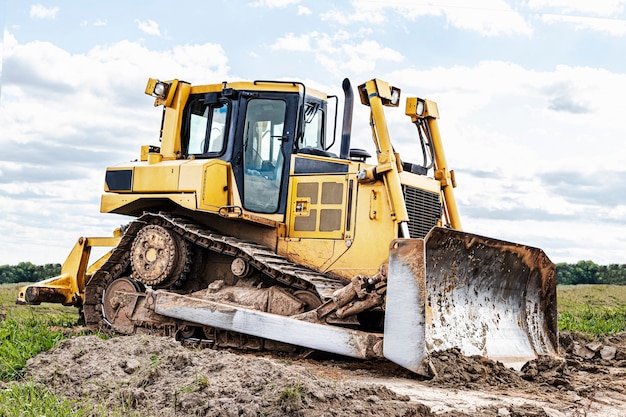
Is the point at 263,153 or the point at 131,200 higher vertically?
the point at 263,153

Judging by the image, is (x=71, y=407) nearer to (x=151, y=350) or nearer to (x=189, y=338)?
(x=151, y=350)

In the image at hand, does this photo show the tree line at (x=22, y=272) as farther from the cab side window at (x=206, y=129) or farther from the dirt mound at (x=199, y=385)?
the dirt mound at (x=199, y=385)

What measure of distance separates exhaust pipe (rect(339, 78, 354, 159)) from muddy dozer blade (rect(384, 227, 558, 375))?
2336mm

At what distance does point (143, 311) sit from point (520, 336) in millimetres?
4675

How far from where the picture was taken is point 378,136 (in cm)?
925

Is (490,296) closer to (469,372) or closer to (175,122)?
(469,372)

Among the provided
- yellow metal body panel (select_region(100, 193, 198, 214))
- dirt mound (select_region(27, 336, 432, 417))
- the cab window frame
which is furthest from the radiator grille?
dirt mound (select_region(27, 336, 432, 417))

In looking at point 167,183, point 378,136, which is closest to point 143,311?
point 167,183

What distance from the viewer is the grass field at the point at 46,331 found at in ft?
20.3

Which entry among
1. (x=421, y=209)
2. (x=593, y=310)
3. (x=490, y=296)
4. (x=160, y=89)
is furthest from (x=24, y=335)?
(x=593, y=310)

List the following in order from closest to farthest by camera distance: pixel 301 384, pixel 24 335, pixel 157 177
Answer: pixel 301 384 < pixel 24 335 < pixel 157 177

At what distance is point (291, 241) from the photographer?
9828 mm

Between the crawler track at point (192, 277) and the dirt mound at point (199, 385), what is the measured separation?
5.74 feet

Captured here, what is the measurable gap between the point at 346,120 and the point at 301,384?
5.01m
